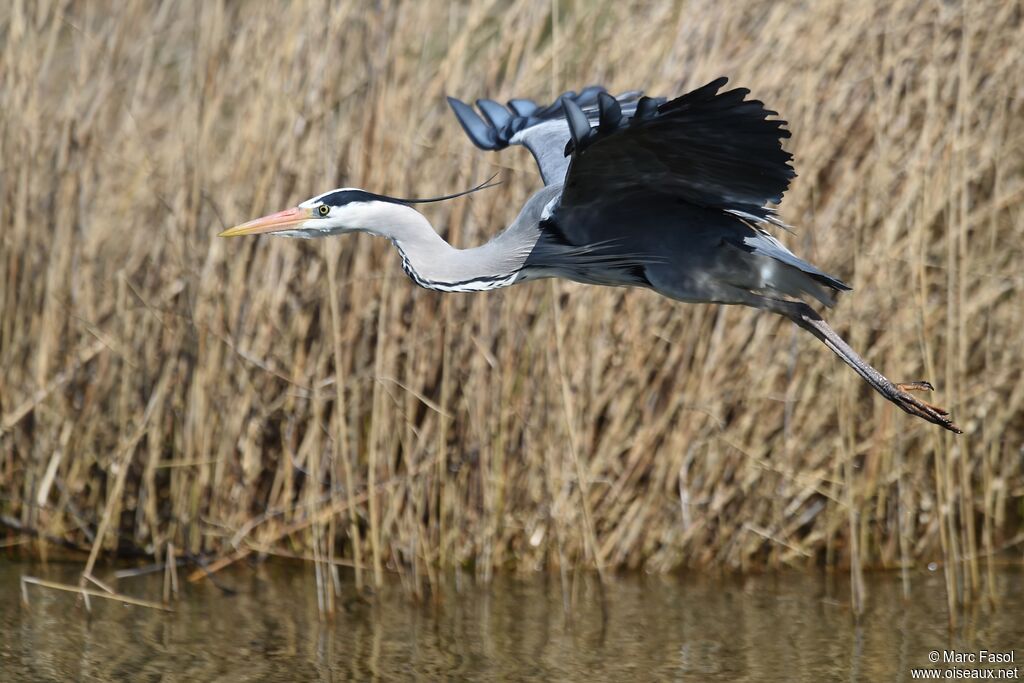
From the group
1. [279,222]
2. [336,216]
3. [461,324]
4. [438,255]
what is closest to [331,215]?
[336,216]

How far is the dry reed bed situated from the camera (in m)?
4.51

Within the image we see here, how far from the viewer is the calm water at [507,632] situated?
3.93 metres

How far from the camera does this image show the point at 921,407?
12.0 ft

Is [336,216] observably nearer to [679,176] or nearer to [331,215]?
[331,215]

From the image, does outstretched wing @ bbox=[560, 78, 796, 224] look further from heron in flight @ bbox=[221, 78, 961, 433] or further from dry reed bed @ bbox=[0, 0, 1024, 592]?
dry reed bed @ bbox=[0, 0, 1024, 592]

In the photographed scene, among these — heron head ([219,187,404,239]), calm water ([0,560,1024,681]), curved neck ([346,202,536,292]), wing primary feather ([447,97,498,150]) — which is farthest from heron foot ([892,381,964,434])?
heron head ([219,187,404,239])

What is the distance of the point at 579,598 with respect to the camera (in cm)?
455

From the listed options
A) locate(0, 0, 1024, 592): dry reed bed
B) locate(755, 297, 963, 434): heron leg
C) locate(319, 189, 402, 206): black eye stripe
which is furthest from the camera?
locate(0, 0, 1024, 592): dry reed bed

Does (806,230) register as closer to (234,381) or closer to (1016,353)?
(1016,353)

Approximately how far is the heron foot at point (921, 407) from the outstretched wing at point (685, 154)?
594 mm

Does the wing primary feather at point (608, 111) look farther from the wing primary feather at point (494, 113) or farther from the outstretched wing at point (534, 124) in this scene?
the wing primary feather at point (494, 113)

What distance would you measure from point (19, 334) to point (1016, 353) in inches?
136

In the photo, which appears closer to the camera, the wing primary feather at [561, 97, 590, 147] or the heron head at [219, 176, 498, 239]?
the wing primary feather at [561, 97, 590, 147]

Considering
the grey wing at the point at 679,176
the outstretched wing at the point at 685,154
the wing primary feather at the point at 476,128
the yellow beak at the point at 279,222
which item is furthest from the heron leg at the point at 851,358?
the yellow beak at the point at 279,222
